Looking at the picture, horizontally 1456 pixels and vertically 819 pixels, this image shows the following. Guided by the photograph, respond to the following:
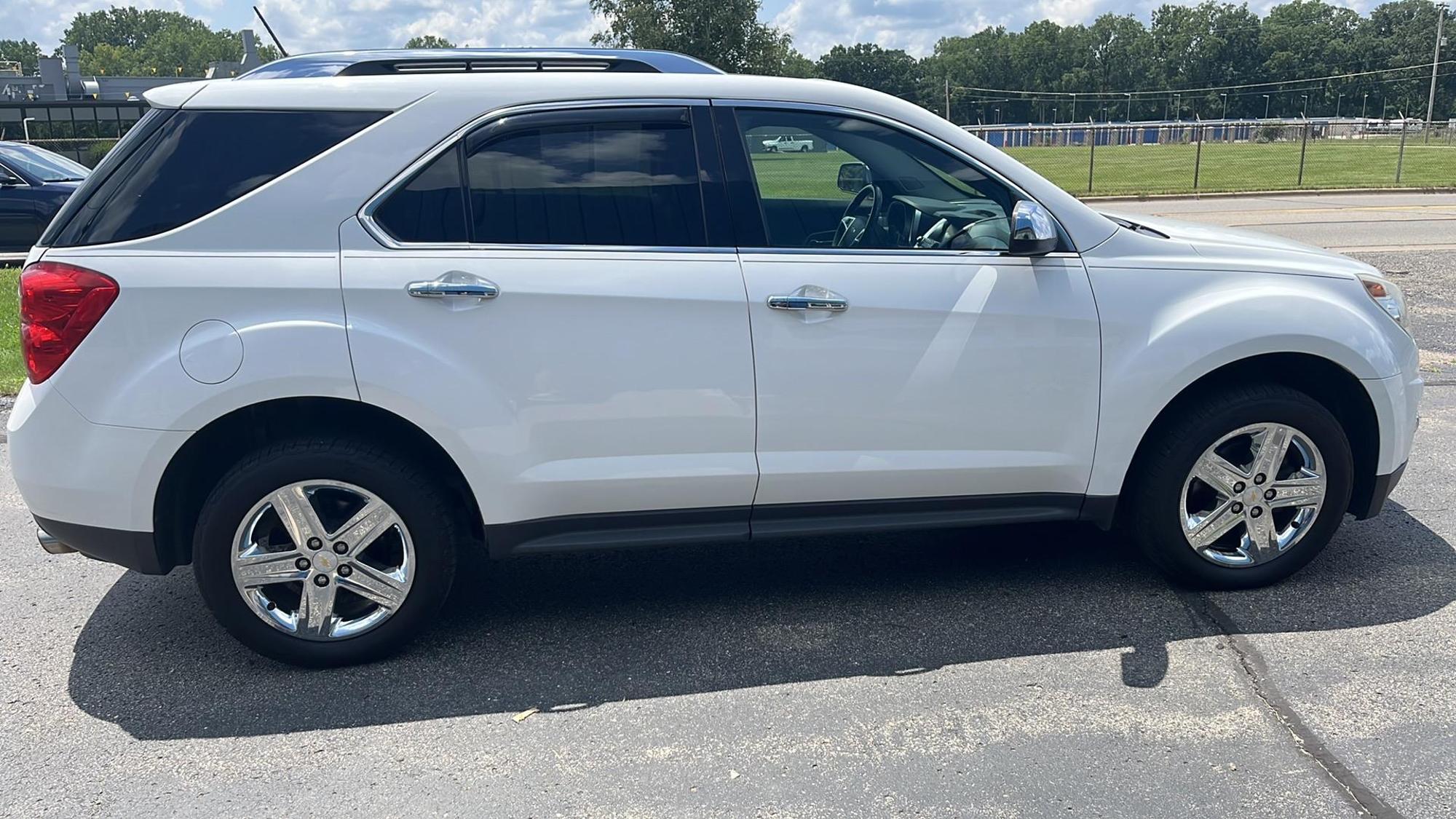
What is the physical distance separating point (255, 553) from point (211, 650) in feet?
1.81

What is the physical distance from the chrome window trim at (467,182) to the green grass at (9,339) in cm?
338

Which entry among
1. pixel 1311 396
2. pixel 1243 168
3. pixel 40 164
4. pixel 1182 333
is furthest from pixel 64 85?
pixel 1311 396

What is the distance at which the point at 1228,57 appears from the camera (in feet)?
456

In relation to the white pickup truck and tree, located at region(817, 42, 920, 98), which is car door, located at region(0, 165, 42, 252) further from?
tree, located at region(817, 42, 920, 98)

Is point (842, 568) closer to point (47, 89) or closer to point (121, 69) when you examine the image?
point (47, 89)

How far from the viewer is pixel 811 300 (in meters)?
3.53

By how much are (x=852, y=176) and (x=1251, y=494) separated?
1.86 metres

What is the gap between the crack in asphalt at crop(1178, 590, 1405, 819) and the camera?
111 inches

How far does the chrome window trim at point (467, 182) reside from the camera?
3398mm

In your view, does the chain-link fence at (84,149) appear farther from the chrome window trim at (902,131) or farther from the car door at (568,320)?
the chrome window trim at (902,131)

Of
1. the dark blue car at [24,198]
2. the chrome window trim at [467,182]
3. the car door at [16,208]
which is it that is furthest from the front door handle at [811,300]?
the car door at [16,208]

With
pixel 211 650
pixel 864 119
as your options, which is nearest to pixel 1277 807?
pixel 864 119

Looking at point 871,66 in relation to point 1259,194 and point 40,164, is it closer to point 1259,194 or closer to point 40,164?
point 1259,194

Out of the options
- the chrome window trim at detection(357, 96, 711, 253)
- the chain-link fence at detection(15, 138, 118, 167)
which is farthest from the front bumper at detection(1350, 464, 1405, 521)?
the chain-link fence at detection(15, 138, 118, 167)
